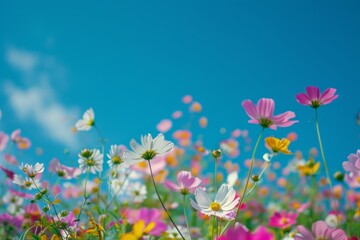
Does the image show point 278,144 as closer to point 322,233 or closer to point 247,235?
point 322,233

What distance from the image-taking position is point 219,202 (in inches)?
35.1

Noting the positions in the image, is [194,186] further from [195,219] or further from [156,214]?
[195,219]

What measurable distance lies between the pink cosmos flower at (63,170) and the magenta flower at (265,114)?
581 millimetres

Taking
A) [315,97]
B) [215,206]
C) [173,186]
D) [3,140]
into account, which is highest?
A: [3,140]

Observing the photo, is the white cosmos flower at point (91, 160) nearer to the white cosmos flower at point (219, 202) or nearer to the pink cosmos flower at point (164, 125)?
the white cosmos flower at point (219, 202)

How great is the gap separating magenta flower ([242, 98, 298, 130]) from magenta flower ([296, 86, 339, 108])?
0.36 feet

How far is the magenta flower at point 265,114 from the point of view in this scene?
89 centimetres

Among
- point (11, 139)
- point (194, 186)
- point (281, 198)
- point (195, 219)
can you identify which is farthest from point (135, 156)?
point (281, 198)

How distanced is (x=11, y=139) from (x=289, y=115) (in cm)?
140

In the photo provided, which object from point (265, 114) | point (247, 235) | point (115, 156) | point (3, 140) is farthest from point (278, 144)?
point (3, 140)

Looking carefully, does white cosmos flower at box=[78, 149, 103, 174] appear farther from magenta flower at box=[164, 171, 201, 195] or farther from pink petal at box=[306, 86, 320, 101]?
pink petal at box=[306, 86, 320, 101]

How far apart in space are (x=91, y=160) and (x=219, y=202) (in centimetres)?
39

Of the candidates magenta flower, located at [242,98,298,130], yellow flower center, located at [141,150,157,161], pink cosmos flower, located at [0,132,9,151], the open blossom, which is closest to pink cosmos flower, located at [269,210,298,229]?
magenta flower, located at [242,98,298,130]

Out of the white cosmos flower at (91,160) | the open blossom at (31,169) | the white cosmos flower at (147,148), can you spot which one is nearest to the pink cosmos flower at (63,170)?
the white cosmos flower at (91,160)
